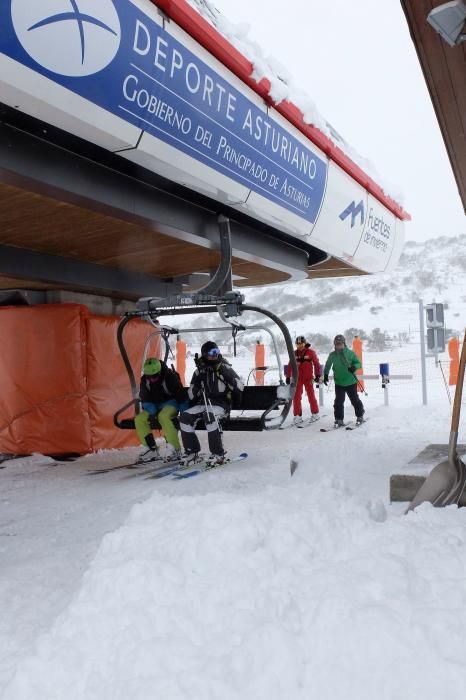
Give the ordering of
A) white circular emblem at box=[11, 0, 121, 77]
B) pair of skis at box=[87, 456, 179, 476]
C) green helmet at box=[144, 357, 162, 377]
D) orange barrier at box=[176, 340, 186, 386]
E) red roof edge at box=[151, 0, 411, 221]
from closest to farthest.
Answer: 1. white circular emblem at box=[11, 0, 121, 77]
2. red roof edge at box=[151, 0, 411, 221]
3. pair of skis at box=[87, 456, 179, 476]
4. green helmet at box=[144, 357, 162, 377]
5. orange barrier at box=[176, 340, 186, 386]

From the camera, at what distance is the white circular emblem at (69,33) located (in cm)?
319

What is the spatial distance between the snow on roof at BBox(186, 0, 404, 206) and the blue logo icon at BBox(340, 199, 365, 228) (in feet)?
3.03

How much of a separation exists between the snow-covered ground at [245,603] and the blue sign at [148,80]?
2.79 metres

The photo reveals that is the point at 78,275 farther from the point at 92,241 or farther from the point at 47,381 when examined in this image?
the point at 47,381

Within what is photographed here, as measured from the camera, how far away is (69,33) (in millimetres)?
3412

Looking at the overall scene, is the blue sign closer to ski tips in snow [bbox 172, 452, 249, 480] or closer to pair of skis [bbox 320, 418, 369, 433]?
ski tips in snow [bbox 172, 452, 249, 480]

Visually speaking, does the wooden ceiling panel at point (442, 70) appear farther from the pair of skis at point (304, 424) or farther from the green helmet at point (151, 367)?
the pair of skis at point (304, 424)

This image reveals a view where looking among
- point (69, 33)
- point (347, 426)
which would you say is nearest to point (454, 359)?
point (347, 426)

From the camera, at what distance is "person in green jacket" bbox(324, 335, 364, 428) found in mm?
10180

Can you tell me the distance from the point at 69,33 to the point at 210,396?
14.3 ft

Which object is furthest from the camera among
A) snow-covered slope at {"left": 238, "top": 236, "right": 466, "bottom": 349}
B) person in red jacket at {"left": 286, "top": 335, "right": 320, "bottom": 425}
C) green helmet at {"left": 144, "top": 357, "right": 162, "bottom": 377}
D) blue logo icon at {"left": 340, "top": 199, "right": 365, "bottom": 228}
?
snow-covered slope at {"left": 238, "top": 236, "right": 466, "bottom": 349}

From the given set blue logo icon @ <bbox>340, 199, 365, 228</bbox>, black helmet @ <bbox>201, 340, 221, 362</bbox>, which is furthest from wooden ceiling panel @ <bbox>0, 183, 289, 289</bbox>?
blue logo icon @ <bbox>340, 199, 365, 228</bbox>

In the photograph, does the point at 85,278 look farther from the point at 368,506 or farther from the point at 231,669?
the point at 231,669

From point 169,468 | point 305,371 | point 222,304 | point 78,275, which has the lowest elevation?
point 169,468
